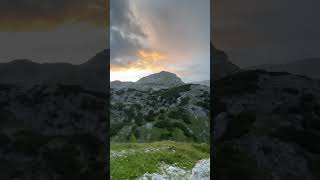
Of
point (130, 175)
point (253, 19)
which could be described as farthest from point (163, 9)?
point (253, 19)

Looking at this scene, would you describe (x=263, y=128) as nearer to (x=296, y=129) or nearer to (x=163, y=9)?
(x=296, y=129)

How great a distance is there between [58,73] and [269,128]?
19.5 feet

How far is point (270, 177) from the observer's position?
414 inches

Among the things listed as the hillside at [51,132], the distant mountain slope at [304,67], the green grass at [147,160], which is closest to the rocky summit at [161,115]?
the green grass at [147,160]

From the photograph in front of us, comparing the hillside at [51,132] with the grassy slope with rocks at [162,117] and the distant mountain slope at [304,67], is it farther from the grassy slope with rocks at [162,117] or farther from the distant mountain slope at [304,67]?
the grassy slope with rocks at [162,117]

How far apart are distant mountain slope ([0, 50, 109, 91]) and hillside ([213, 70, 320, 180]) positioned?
3209 millimetres

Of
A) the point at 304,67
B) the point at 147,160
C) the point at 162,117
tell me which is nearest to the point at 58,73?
the point at 304,67

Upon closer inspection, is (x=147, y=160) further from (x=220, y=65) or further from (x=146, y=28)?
(x=146, y=28)

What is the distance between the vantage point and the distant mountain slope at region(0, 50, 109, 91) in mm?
10625

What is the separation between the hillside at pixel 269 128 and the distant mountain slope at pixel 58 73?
3209mm

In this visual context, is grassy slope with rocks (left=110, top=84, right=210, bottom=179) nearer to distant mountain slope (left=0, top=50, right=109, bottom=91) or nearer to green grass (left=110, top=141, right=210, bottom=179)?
green grass (left=110, top=141, right=210, bottom=179)

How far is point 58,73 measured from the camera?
10758 mm

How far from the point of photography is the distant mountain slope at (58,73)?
10625mm

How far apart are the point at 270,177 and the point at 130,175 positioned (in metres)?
7.18
